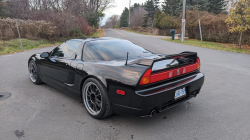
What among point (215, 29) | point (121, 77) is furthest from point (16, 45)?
point (215, 29)

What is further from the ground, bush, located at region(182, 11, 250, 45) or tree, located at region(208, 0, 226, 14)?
tree, located at region(208, 0, 226, 14)

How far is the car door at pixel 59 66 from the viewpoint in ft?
12.0

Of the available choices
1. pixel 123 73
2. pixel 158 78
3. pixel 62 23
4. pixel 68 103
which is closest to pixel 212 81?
pixel 158 78

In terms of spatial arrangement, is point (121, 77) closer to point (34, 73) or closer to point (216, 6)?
point (34, 73)

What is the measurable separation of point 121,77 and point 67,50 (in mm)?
1829

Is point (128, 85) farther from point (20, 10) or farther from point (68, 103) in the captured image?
point (20, 10)

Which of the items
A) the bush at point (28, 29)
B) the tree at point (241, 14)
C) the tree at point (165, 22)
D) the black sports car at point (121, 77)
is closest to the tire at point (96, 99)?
the black sports car at point (121, 77)

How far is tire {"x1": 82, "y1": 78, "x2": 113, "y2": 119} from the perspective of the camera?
9.18ft

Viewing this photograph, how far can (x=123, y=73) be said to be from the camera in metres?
2.63

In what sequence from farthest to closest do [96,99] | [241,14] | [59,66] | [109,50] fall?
[241,14] < [59,66] < [109,50] < [96,99]

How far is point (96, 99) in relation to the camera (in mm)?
3018

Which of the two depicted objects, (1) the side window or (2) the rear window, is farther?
(1) the side window

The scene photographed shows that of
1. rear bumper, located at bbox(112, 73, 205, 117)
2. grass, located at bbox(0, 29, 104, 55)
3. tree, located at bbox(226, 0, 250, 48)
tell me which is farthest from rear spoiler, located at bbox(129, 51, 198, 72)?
grass, located at bbox(0, 29, 104, 55)

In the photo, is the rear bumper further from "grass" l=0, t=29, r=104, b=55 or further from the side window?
"grass" l=0, t=29, r=104, b=55
